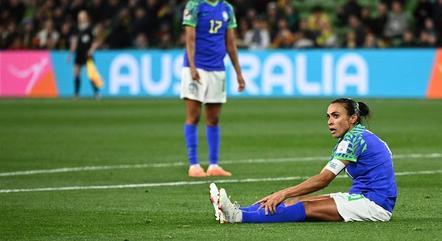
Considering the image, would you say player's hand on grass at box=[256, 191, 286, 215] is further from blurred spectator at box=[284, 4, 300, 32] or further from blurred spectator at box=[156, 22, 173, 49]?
blurred spectator at box=[156, 22, 173, 49]

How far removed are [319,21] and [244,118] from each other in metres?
9.36

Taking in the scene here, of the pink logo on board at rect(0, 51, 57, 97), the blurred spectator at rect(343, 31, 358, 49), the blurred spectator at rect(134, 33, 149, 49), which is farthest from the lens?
the blurred spectator at rect(134, 33, 149, 49)

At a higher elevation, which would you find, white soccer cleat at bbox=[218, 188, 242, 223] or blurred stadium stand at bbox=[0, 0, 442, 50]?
white soccer cleat at bbox=[218, 188, 242, 223]

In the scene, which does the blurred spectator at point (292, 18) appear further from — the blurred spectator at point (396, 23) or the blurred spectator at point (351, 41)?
the blurred spectator at point (396, 23)

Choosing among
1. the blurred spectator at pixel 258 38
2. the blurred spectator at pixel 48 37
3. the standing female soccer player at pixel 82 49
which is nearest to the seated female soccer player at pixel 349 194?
the standing female soccer player at pixel 82 49

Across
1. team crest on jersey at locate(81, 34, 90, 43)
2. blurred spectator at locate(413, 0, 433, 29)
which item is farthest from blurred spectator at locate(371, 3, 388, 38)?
team crest on jersey at locate(81, 34, 90, 43)

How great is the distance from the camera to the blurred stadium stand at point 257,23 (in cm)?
3231

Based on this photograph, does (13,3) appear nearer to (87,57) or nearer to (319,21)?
(87,57)

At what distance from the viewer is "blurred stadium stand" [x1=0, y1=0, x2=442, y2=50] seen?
32.3 meters

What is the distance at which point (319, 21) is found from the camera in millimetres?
33250

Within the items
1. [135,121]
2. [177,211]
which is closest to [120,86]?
[135,121]

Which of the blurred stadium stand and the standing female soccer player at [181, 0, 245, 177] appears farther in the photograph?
the blurred stadium stand

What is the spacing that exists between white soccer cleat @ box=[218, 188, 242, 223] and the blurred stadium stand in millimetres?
21741

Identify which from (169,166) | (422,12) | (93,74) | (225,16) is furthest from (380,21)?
(225,16)
